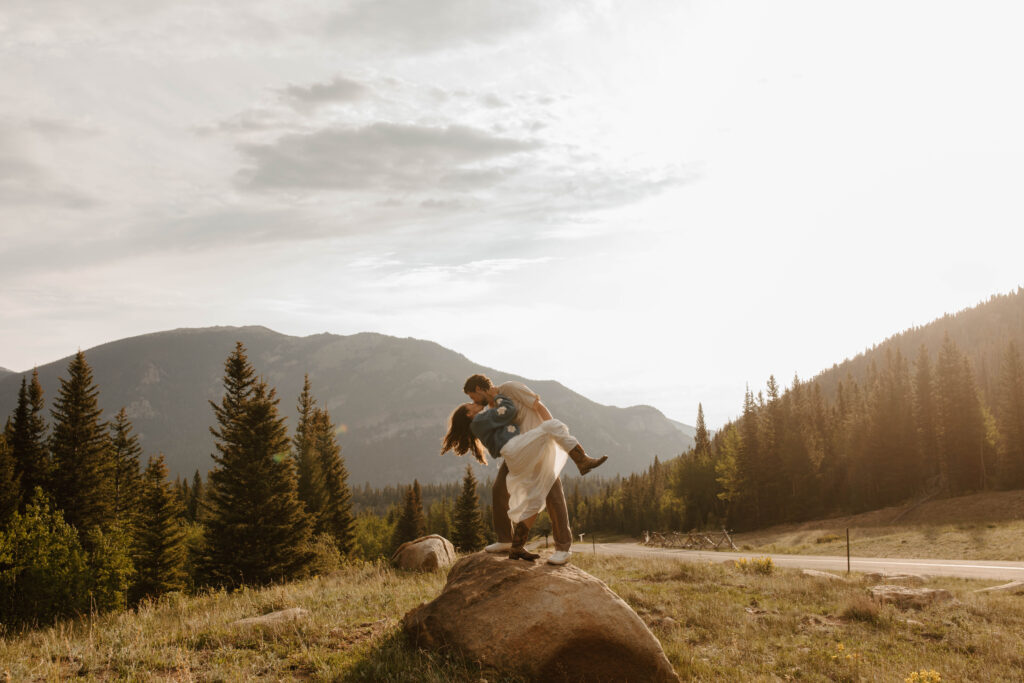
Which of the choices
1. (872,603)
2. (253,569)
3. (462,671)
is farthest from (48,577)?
(872,603)

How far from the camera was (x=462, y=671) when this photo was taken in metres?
7.27

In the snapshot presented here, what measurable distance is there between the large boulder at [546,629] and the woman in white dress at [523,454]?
70 centimetres

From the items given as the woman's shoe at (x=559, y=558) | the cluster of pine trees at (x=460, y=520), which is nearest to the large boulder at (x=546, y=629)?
the woman's shoe at (x=559, y=558)

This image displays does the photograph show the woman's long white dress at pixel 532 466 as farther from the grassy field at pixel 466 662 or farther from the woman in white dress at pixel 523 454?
the grassy field at pixel 466 662

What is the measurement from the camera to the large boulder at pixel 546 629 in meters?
7.45

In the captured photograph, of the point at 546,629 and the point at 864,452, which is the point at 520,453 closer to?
the point at 546,629

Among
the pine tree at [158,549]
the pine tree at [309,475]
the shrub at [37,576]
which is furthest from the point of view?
the pine tree at [309,475]

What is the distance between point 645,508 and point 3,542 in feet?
298

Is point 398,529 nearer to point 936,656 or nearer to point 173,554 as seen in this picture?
point 173,554

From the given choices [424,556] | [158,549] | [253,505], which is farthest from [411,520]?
[424,556]

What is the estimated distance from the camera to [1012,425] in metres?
62.9

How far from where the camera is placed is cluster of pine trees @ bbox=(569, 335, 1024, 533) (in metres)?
63.6

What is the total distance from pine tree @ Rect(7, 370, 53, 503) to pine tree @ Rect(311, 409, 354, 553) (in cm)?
1841

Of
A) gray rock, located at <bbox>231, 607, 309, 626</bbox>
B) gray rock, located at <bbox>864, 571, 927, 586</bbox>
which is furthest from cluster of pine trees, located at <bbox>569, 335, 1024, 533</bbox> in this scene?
gray rock, located at <bbox>231, 607, 309, 626</bbox>
